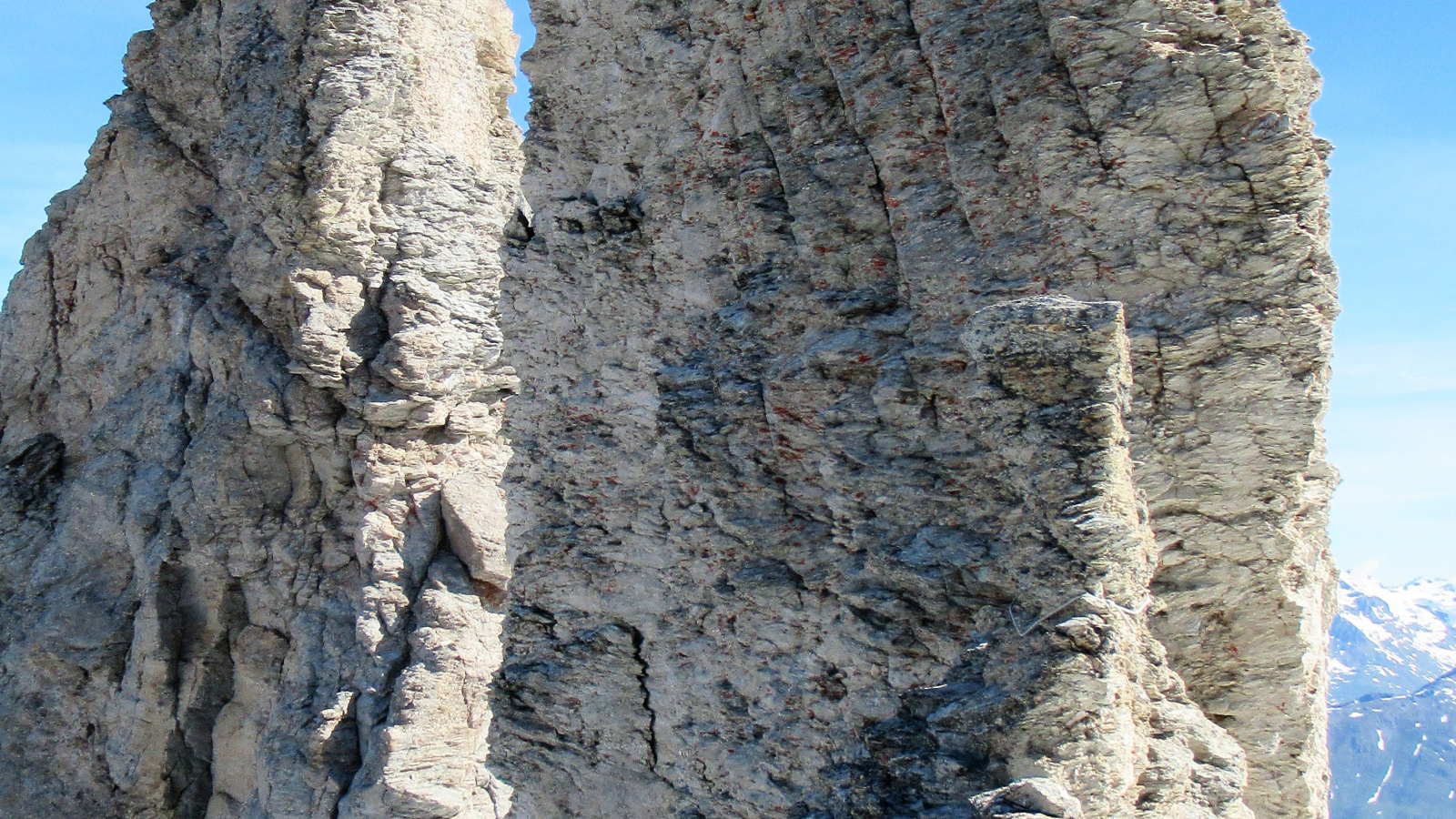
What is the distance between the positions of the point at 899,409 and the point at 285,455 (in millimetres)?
15967

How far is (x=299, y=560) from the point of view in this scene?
1914 cm

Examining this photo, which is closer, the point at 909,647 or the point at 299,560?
the point at 909,647

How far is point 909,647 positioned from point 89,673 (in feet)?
63.4

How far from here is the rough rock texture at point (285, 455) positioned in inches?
695

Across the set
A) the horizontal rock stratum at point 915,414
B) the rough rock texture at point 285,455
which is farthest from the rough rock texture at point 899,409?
the rough rock texture at point 285,455

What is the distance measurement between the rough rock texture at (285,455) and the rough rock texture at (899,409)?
998 cm

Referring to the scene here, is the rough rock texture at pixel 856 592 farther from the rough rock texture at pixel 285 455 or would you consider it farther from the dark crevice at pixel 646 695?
the rough rock texture at pixel 285 455

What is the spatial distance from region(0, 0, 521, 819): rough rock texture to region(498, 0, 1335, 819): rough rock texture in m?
9.98

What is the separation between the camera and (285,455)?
19.7 m

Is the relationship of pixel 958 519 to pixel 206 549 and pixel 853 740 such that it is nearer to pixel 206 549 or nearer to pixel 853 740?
pixel 853 740

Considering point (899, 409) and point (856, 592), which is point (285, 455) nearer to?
point (856, 592)

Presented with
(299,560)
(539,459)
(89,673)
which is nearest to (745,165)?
(539,459)

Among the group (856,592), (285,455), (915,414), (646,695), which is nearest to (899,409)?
(915,414)

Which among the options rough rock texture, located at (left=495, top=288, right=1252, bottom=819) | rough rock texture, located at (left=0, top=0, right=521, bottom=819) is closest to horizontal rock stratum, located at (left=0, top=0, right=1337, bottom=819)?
rough rock texture, located at (left=495, top=288, right=1252, bottom=819)
